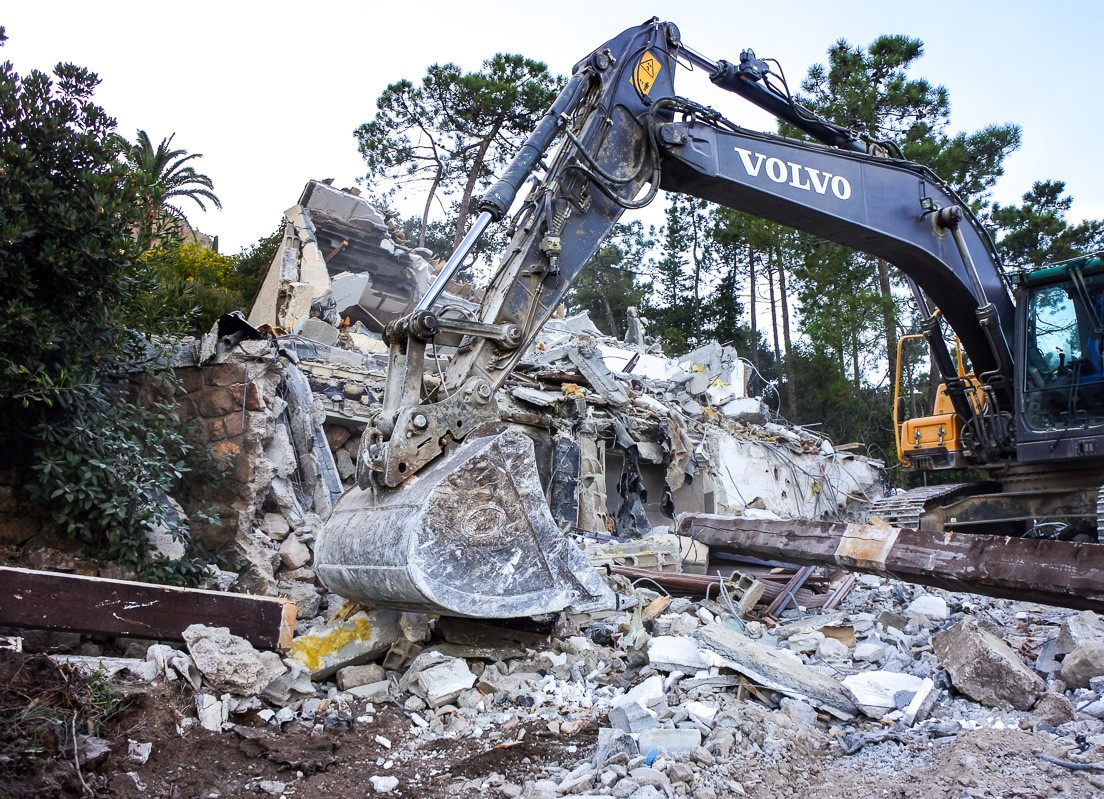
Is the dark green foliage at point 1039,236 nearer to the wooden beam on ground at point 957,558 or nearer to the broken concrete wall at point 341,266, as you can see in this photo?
the broken concrete wall at point 341,266

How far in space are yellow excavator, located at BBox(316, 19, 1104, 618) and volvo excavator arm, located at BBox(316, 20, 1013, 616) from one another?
0.4 inches

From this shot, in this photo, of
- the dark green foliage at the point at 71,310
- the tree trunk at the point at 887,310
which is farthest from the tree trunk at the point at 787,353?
the dark green foliage at the point at 71,310

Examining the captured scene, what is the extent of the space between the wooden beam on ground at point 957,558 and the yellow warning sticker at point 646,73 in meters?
2.94

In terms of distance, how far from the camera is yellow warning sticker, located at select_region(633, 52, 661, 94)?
209 inches

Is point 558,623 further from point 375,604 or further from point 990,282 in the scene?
point 990,282

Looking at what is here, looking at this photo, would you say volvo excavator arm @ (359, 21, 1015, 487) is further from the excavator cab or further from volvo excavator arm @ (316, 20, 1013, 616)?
the excavator cab

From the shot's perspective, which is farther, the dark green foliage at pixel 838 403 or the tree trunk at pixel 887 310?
the dark green foliage at pixel 838 403

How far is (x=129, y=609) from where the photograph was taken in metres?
4.30

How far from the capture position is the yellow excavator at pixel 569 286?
4117mm

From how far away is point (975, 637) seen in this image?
14.0 feet

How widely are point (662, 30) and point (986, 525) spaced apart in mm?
4855

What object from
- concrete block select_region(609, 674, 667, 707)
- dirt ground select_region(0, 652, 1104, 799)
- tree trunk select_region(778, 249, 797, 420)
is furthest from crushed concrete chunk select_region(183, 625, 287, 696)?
tree trunk select_region(778, 249, 797, 420)

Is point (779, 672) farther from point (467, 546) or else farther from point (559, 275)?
point (559, 275)

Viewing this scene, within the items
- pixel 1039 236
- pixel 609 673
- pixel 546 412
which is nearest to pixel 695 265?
pixel 1039 236
